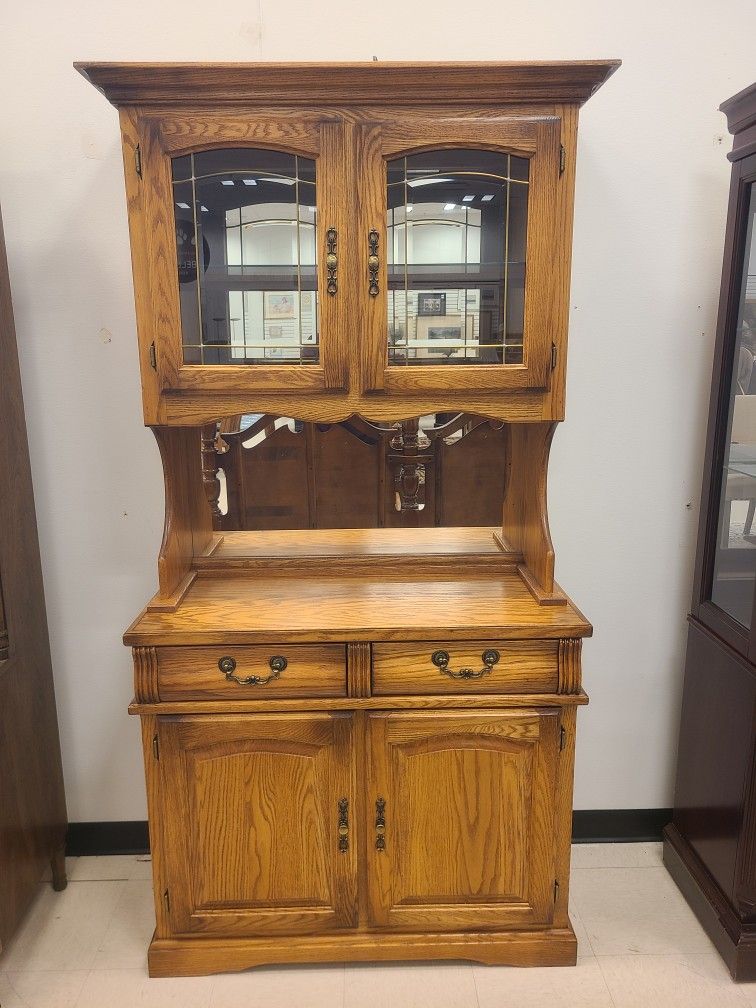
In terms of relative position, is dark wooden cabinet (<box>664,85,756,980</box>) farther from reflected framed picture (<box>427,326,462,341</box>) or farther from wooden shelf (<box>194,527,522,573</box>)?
reflected framed picture (<box>427,326,462,341</box>)

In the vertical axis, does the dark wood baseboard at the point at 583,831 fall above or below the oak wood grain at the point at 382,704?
below

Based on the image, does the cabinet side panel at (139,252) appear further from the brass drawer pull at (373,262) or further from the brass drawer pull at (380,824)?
the brass drawer pull at (380,824)

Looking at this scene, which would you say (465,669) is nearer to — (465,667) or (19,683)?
(465,667)

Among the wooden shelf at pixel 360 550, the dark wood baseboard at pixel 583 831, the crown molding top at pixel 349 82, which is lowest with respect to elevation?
the dark wood baseboard at pixel 583 831

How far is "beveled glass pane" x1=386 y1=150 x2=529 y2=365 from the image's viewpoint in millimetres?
1547

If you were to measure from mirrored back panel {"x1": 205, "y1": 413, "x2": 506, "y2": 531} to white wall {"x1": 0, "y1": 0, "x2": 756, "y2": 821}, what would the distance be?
226 mm

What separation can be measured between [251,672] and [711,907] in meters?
1.27

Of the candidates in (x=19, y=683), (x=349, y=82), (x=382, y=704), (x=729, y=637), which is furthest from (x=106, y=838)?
(x=349, y=82)

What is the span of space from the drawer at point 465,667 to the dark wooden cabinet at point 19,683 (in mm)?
910

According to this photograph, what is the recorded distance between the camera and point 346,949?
1739 mm

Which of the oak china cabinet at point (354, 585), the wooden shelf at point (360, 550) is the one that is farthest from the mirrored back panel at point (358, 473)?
the oak china cabinet at point (354, 585)

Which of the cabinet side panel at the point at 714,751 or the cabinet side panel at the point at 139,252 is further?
the cabinet side panel at the point at 714,751

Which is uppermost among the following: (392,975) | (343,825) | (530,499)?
(530,499)

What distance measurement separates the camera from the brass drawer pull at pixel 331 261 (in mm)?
1545
